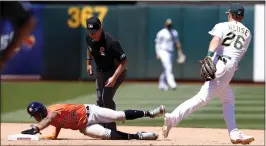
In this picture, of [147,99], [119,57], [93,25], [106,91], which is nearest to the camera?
[93,25]

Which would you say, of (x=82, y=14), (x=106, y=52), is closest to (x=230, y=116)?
(x=106, y=52)

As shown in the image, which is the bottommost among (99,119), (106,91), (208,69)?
(99,119)

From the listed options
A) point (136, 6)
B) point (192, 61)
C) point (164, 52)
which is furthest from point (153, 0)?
point (164, 52)

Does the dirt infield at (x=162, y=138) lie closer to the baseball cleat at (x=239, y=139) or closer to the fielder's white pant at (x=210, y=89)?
the baseball cleat at (x=239, y=139)

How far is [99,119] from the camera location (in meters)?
8.76

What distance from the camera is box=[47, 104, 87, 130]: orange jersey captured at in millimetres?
8578

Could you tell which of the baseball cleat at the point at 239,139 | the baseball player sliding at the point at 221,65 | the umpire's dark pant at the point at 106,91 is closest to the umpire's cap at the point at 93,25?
the umpire's dark pant at the point at 106,91

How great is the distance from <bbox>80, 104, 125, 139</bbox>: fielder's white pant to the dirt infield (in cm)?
11

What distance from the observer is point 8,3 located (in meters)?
4.49

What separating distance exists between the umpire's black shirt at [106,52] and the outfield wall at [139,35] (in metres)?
13.7

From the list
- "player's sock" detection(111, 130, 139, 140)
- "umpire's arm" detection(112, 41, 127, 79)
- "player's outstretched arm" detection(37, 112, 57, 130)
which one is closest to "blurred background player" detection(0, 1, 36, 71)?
"player's outstretched arm" detection(37, 112, 57, 130)

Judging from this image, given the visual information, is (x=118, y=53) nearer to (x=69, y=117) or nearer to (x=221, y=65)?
(x=69, y=117)

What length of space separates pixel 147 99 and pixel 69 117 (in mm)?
8176

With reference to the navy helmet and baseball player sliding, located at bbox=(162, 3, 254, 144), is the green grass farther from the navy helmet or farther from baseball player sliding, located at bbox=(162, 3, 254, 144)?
the navy helmet
